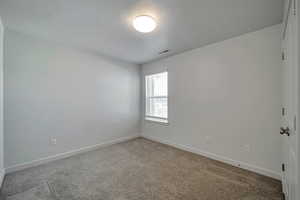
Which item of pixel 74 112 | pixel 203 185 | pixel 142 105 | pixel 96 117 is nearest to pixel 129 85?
pixel 142 105

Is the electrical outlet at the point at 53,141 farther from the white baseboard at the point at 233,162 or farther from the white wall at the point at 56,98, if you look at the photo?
the white baseboard at the point at 233,162

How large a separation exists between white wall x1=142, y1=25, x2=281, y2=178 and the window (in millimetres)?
414

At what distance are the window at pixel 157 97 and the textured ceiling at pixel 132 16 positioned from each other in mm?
1429

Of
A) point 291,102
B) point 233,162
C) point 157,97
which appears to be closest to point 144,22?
point 291,102

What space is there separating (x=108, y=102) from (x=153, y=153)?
1897 mm

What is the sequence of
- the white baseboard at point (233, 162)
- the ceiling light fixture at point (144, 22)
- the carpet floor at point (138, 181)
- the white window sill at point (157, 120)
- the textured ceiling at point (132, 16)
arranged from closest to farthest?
the textured ceiling at point (132, 16) < the carpet floor at point (138, 181) < the ceiling light fixture at point (144, 22) < the white baseboard at point (233, 162) < the white window sill at point (157, 120)

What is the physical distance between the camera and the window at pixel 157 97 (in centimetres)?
414

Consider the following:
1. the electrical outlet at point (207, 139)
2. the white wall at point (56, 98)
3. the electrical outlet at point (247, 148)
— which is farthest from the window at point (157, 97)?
the electrical outlet at point (247, 148)

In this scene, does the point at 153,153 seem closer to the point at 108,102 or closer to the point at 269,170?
the point at 108,102

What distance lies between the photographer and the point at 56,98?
3.00 meters

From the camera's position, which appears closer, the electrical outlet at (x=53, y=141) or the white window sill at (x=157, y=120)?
the electrical outlet at (x=53, y=141)

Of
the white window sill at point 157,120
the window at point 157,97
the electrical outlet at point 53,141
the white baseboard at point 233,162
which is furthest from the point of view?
the window at point 157,97

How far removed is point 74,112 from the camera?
3273 mm

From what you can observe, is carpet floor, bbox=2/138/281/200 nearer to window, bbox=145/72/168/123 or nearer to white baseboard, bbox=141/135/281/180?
white baseboard, bbox=141/135/281/180
